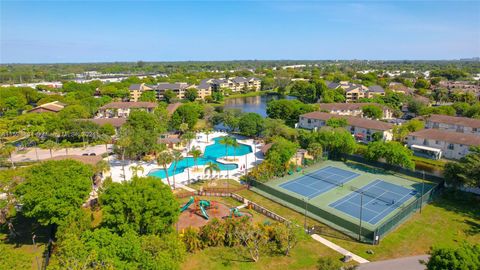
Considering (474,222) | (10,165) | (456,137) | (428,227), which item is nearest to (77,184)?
(10,165)

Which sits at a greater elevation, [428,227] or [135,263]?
[135,263]

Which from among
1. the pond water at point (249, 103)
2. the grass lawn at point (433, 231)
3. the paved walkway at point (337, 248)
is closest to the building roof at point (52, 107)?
the pond water at point (249, 103)

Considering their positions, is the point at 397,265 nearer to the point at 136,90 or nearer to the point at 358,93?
the point at 358,93

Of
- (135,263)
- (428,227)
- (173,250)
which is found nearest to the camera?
(135,263)

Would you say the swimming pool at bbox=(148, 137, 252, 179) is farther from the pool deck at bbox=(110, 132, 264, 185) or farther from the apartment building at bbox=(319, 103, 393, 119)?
the apartment building at bbox=(319, 103, 393, 119)

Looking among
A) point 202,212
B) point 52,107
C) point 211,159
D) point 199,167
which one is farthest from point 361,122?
point 52,107

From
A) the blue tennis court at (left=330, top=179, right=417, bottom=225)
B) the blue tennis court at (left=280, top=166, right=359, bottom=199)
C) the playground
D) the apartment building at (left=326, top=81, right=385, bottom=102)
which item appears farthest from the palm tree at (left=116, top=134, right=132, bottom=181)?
the apartment building at (left=326, top=81, right=385, bottom=102)

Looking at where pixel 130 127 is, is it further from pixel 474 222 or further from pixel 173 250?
pixel 474 222
